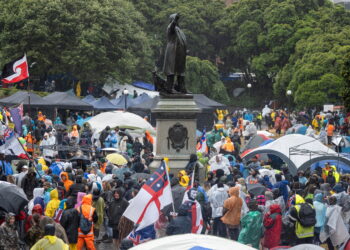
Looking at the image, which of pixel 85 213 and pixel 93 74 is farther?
pixel 93 74

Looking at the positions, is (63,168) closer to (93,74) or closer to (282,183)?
(282,183)

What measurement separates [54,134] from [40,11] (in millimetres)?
23896

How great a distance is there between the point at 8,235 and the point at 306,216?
528cm

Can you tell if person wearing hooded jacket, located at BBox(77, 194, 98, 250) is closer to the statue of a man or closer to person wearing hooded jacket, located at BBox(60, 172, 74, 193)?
person wearing hooded jacket, located at BBox(60, 172, 74, 193)

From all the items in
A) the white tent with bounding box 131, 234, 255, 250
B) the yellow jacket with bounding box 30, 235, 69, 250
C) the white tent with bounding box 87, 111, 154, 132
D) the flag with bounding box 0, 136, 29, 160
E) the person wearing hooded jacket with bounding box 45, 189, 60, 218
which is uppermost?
the white tent with bounding box 131, 234, 255, 250

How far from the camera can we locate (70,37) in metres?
53.5

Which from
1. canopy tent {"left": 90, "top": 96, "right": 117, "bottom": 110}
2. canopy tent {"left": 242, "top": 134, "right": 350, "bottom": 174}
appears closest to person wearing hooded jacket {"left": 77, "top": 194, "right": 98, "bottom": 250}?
canopy tent {"left": 242, "top": 134, "right": 350, "bottom": 174}

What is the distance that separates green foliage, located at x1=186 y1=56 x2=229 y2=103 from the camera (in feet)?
204

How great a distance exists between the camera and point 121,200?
15.2 metres

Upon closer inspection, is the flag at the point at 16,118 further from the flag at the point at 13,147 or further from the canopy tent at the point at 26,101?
the canopy tent at the point at 26,101

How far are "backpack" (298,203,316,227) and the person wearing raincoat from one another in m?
0.70

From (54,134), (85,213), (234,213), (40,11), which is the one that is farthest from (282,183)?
(40,11)

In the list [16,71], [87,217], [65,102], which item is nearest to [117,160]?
[16,71]

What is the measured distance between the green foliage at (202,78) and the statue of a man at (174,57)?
38163mm
